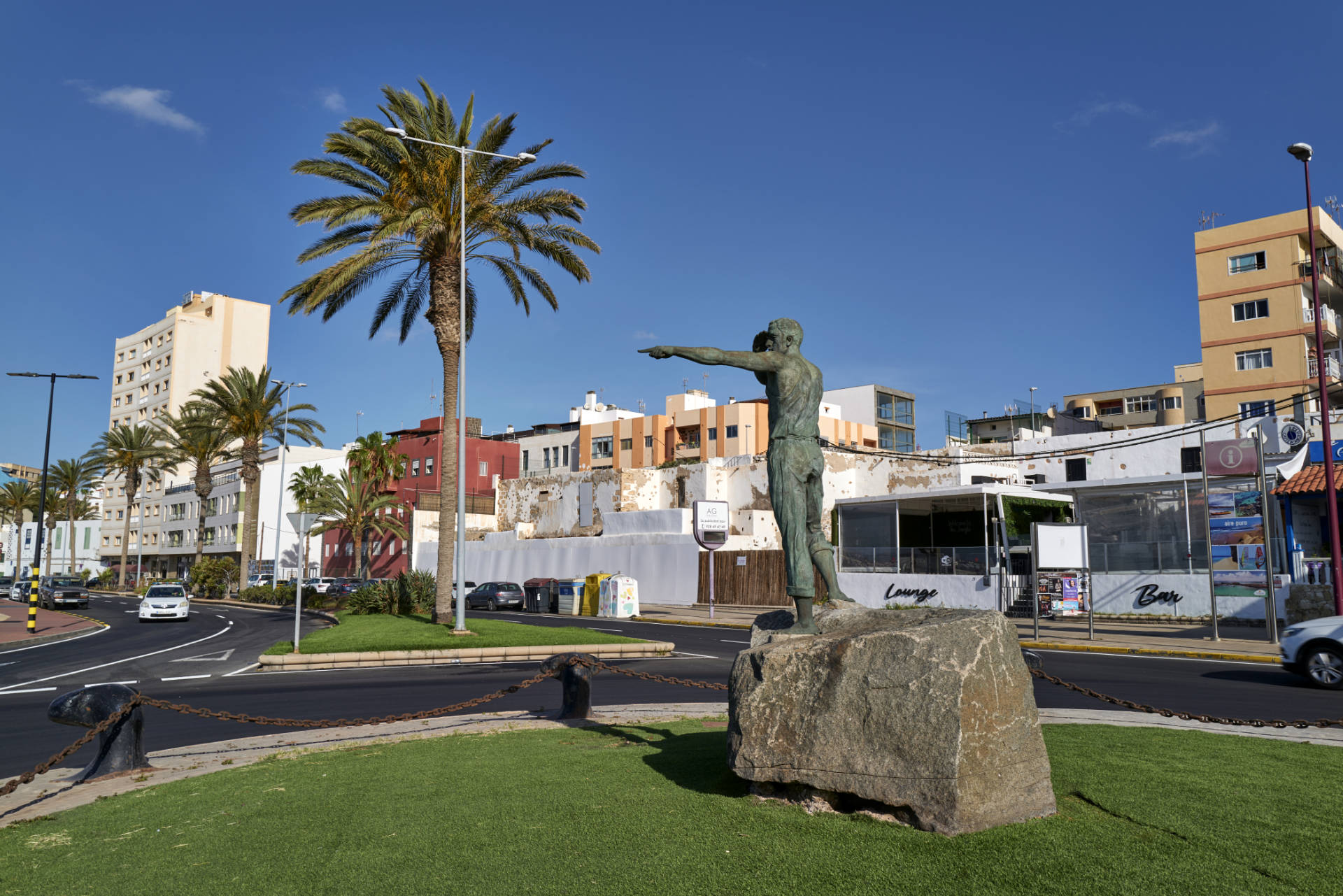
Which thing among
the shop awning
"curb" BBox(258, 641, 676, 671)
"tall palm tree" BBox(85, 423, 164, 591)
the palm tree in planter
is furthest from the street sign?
"tall palm tree" BBox(85, 423, 164, 591)

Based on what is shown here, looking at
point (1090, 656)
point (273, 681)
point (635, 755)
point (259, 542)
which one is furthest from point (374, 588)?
point (259, 542)

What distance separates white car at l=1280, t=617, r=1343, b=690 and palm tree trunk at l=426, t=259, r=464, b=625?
54.6 feet

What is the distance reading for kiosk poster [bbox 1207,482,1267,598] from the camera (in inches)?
947

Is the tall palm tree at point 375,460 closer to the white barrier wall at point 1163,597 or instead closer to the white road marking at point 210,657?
the white road marking at point 210,657

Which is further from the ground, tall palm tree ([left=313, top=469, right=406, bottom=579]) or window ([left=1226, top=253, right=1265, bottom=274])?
window ([left=1226, top=253, right=1265, bottom=274])

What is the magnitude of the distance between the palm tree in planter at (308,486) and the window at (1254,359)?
172ft

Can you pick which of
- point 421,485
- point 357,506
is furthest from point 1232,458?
point 421,485

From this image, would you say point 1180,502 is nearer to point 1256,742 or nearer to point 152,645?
point 1256,742

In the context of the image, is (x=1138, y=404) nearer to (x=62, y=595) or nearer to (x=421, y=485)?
(x=421, y=485)

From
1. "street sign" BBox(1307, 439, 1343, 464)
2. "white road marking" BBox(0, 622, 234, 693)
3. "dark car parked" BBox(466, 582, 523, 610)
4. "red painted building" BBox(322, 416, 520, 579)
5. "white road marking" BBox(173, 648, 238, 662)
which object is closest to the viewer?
"white road marking" BBox(0, 622, 234, 693)

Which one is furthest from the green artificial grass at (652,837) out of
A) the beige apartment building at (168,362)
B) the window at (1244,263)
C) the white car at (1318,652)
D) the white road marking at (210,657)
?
the beige apartment building at (168,362)

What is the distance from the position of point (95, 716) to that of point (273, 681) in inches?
312

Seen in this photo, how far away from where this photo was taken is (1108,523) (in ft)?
101

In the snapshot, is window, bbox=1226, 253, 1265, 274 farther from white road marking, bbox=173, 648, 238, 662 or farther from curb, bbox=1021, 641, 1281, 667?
white road marking, bbox=173, 648, 238, 662
